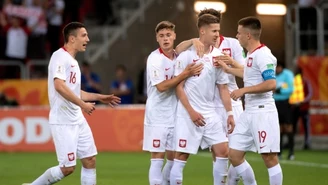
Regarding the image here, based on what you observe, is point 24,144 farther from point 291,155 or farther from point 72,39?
point 72,39

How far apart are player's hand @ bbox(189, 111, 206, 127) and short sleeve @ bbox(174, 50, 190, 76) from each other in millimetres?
611

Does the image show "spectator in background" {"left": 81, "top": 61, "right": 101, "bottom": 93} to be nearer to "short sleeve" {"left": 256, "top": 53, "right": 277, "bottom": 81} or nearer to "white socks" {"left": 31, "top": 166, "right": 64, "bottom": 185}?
"white socks" {"left": 31, "top": 166, "right": 64, "bottom": 185}

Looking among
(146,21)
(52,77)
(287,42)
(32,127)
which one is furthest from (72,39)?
(146,21)

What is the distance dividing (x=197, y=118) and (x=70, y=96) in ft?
5.64

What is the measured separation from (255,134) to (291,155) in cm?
888

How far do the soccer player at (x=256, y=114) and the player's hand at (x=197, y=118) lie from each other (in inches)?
17.4

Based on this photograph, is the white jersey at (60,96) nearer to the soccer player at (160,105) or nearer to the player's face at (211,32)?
the soccer player at (160,105)

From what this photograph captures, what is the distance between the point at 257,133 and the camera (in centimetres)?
1229

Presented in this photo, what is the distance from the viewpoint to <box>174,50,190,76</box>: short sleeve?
1279cm

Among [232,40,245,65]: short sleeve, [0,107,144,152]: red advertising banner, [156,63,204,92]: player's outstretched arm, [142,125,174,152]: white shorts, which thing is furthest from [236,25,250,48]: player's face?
[0,107,144,152]: red advertising banner

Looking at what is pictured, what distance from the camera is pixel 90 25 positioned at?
29.7m

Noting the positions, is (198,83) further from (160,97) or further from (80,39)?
(80,39)

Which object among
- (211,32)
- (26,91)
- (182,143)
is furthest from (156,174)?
(26,91)

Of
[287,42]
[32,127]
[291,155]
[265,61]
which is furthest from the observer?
[287,42]
